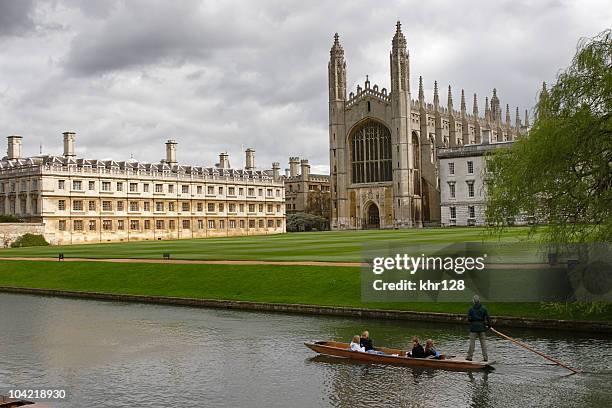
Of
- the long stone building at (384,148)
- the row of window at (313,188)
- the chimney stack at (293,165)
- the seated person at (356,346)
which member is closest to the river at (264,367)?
the seated person at (356,346)

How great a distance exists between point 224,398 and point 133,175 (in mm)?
70804

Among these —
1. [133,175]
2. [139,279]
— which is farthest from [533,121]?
[133,175]

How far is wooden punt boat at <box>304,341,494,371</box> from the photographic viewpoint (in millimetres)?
16359

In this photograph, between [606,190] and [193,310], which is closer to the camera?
[606,190]

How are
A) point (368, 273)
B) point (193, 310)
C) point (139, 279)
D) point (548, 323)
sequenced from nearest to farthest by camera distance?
1. point (548, 323)
2. point (368, 273)
3. point (193, 310)
4. point (139, 279)

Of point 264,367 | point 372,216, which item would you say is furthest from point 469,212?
point 264,367

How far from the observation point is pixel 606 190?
1952 cm

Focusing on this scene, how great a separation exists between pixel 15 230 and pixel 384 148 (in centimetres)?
5414

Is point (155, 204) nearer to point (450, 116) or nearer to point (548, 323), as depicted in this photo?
point (450, 116)

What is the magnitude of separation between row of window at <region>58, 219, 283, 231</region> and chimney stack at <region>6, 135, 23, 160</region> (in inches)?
593

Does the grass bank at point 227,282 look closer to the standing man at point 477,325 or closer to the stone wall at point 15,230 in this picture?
the standing man at point 477,325

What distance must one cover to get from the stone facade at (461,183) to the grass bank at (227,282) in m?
57.7

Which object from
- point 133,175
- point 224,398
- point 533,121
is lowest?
point 224,398

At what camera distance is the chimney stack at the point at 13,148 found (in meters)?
83.1
